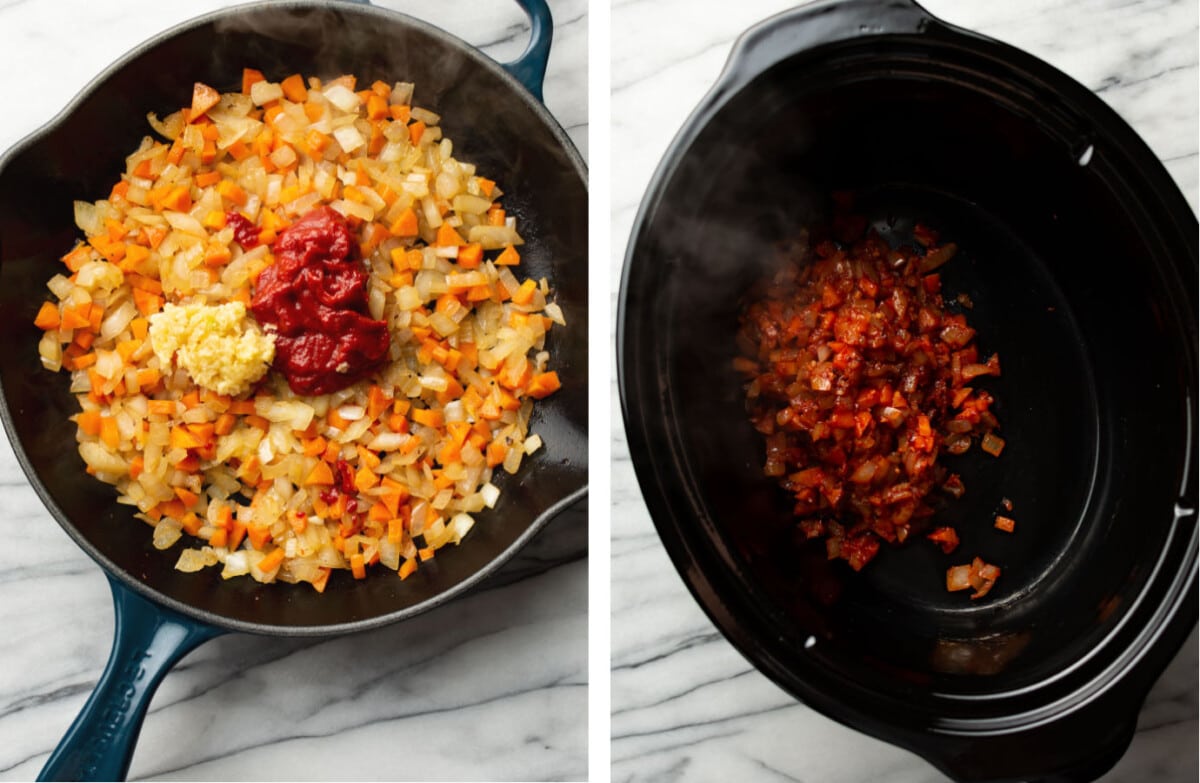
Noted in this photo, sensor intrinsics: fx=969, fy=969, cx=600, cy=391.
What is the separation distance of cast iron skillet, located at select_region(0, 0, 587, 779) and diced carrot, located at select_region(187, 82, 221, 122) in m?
0.02

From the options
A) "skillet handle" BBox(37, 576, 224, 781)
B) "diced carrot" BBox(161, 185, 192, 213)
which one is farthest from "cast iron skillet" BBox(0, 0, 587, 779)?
"diced carrot" BBox(161, 185, 192, 213)

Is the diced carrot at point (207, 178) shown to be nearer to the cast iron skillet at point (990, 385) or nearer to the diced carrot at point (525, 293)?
the diced carrot at point (525, 293)

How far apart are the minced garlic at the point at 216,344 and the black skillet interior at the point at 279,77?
21cm

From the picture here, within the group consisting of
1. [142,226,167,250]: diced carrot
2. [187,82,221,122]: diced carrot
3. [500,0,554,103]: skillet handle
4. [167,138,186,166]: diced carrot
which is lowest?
[142,226,167,250]: diced carrot

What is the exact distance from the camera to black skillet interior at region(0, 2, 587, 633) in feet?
4.43

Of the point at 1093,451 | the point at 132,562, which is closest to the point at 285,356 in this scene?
the point at 132,562

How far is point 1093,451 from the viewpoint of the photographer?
1318 mm

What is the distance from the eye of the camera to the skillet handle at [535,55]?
132 cm

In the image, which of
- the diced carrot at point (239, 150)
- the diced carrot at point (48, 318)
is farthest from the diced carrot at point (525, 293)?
the diced carrot at point (48, 318)

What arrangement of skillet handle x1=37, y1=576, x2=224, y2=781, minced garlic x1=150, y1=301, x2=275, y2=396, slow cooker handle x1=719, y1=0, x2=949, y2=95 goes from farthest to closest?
minced garlic x1=150, y1=301, x2=275, y2=396, skillet handle x1=37, y1=576, x2=224, y2=781, slow cooker handle x1=719, y1=0, x2=949, y2=95

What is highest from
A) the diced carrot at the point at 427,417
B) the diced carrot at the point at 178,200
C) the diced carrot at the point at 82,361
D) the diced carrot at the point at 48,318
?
the diced carrot at the point at 178,200

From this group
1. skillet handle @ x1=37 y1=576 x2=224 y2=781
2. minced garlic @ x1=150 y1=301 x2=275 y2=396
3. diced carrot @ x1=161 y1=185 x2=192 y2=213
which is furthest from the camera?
diced carrot @ x1=161 y1=185 x2=192 y2=213

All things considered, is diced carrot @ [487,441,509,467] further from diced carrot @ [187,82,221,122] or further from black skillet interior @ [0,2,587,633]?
diced carrot @ [187,82,221,122]

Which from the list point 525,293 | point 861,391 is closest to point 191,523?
point 525,293
